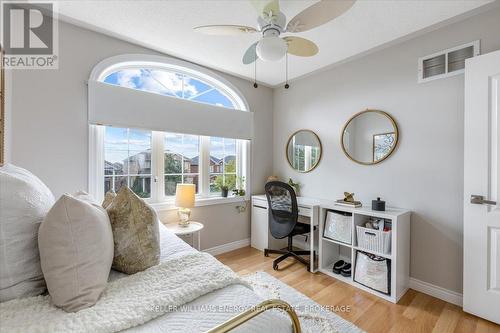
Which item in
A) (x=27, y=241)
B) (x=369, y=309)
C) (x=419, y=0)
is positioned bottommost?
(x=369, y=309)

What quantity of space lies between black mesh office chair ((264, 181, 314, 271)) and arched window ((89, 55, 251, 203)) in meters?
0.74

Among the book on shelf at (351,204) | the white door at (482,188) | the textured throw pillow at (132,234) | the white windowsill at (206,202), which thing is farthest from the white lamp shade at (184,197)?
the white door at (482,188)

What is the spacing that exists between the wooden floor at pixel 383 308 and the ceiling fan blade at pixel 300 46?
7.03 ft

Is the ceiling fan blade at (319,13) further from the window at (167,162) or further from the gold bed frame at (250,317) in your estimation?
the window at (167,162)

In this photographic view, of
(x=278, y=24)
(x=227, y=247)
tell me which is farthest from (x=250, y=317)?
(x=227, y=247)

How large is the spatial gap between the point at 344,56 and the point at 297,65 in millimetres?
548

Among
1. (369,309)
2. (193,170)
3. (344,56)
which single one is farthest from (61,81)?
(369,309)

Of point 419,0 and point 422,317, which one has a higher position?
point 419,0

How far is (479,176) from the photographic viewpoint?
1763mm

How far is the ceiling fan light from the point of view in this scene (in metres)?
1.44

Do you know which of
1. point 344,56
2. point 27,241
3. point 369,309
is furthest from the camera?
point 344,56

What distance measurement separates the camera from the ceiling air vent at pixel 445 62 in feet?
6.32

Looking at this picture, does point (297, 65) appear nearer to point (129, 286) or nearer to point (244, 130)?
point (244, 130)

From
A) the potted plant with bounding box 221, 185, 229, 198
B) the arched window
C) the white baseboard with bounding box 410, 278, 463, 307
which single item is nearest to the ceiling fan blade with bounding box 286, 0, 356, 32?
the arched window
